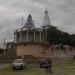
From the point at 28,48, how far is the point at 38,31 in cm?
467

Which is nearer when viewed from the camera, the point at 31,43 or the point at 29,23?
the point at 31,43

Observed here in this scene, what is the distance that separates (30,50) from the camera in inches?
2482

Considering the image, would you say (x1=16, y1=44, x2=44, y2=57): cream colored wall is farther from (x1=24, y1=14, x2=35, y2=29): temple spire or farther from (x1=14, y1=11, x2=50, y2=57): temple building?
(x1=24, y1=14, x2=35, y2=29): temple spire

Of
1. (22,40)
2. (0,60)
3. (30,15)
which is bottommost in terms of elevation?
(0,60)

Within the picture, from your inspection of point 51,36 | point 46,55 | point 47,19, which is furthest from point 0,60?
Result: point 47,19

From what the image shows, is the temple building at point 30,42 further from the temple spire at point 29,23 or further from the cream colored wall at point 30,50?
the temple spire at point 29,23

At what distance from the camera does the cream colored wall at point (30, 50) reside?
63125 mm

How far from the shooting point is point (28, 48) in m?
63.8

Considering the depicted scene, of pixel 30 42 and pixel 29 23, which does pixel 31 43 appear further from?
pixel 29 23

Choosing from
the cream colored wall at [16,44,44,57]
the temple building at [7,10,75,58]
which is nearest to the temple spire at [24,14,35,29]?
the temple building at [7,10,75,58]

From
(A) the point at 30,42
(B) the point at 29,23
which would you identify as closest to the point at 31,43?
(A) the point at 30,42

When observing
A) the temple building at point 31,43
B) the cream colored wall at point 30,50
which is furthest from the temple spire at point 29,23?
the cream colored wall at point 30,50

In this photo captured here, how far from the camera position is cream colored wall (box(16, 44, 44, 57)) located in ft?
207

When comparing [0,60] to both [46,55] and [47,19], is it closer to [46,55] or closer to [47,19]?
[46,55]
